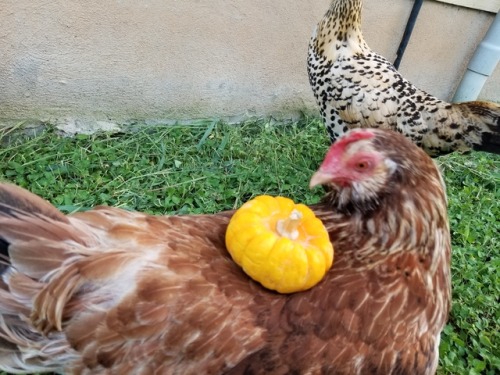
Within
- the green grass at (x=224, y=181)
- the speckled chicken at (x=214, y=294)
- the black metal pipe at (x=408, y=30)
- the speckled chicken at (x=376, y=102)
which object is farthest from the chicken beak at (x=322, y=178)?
the black metal pipe at (x=408, y=30)

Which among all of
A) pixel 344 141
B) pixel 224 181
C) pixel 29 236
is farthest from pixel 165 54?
pixel 29 236

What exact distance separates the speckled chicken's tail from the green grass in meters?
0.71

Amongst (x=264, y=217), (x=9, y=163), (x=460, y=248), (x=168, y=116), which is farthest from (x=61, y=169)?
(x=460, y=248)

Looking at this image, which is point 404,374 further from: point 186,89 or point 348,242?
point 186,89

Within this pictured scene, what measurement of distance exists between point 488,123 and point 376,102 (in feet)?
2.19

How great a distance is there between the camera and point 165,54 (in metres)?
3.46

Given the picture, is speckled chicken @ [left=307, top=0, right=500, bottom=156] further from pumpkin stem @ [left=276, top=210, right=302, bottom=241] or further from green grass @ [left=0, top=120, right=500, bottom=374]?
pumpkin stem @ [left=276, top=210, right=302, bottom=241]

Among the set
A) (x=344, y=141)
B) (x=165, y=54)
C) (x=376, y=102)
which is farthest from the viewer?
(x=165, y=54)

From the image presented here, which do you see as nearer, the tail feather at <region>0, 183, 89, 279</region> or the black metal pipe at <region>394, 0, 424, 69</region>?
the tail feather at <region>0, 183, 89, 279</region>

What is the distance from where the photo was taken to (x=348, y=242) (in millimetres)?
1589

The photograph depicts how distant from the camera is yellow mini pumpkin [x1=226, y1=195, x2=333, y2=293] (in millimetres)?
1376

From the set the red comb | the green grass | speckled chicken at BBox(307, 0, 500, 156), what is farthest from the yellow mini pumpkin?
speckled chicken at BBox(307, 0, 500, 156)

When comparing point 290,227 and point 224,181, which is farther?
point 224,181

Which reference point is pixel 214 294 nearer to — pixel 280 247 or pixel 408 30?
pixel 280 247
